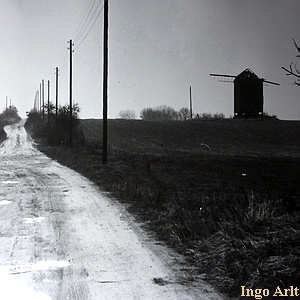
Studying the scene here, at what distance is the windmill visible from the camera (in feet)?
238

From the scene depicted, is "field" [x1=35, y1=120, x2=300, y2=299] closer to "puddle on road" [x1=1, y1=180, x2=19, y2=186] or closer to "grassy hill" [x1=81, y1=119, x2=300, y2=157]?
"puddle on road" [x1=1, y1=180, x2=19, y2=186]

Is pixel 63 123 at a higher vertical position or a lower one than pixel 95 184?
higher

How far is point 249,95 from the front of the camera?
237 ft

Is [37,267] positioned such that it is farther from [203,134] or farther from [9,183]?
[203,134]

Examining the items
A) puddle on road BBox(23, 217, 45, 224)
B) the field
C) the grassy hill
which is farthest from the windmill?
puddle on road BBox(23, 217, 45, 224)

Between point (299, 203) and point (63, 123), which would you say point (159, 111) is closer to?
point (63, 123)

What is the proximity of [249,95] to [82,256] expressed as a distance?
68.0 m

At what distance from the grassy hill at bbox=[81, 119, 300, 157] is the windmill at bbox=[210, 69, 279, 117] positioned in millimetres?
3714

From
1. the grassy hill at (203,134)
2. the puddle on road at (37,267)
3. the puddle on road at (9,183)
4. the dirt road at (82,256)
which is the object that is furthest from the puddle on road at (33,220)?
the grassy hill at (203,134)

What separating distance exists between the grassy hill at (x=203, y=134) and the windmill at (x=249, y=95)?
3.71 meters

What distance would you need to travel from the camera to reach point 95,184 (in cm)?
1650

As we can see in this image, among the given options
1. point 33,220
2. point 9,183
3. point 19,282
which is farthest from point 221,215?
point 9,183

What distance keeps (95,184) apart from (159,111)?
10883 cm

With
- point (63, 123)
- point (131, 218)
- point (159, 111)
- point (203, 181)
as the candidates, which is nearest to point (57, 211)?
point (131, 218)
